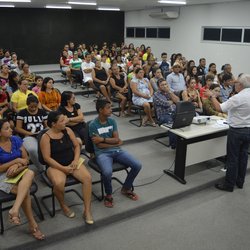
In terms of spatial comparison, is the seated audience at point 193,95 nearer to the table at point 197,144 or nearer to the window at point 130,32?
the table at point 197,144

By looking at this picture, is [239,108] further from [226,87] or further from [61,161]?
[226,87]

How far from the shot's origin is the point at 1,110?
445 centimetres

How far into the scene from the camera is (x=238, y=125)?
10.8 feet

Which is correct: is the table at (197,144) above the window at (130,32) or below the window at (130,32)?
below

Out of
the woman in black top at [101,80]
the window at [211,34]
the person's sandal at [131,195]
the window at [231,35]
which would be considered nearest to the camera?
the person's sandal at [131,195]

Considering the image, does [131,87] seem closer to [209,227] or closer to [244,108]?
[244,108]

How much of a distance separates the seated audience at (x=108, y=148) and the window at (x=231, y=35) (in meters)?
7.45

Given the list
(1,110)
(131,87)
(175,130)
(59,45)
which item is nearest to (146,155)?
(175,130)

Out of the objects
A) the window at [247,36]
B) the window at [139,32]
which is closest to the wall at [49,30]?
the window at [139,32]

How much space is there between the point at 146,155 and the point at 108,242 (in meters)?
1.92

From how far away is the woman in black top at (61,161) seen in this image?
2.85 metres

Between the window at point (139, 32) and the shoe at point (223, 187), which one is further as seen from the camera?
the window at point (139, 32)

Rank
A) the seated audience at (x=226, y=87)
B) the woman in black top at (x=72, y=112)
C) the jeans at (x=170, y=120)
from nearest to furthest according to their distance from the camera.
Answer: the woman in black top at (x=72, y=112), the jeans at (x=170, y=120), the seated audience at (x=226, y=87)

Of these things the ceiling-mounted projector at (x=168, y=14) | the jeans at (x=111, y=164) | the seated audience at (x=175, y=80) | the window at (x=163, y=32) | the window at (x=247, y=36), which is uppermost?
the ceiling-mounted projector at (x=168, y=14)
